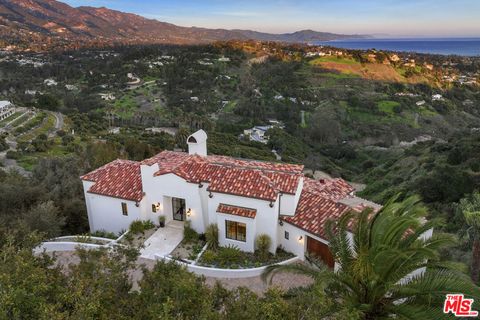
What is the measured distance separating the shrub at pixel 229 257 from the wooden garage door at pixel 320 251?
3109mm

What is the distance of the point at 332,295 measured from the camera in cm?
991

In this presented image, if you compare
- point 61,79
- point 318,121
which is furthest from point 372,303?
point 61,79

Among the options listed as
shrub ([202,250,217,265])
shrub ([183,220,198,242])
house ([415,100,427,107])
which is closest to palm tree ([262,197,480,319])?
shrub ([202,250,217,265])

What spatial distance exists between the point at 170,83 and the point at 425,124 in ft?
213

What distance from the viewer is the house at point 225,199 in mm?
15461

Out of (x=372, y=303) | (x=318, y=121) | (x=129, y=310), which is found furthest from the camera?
(x=318, y=121)

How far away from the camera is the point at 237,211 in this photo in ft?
51.4

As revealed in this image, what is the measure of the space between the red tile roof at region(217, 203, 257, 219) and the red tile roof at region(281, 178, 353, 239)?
1527mm

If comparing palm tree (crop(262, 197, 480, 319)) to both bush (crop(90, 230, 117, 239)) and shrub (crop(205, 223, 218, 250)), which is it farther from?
bush (crop(90, 230, 117, 239))

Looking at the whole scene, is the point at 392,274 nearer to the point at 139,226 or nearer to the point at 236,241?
the point at 236,241

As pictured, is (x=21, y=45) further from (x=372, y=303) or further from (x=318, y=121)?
(x=372, y=303)

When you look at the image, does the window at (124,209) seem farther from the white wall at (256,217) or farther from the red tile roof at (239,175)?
the white wall at (256,217)

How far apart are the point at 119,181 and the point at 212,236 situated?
6.14m

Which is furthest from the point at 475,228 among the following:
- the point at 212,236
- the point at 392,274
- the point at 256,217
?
the point at 212,236
